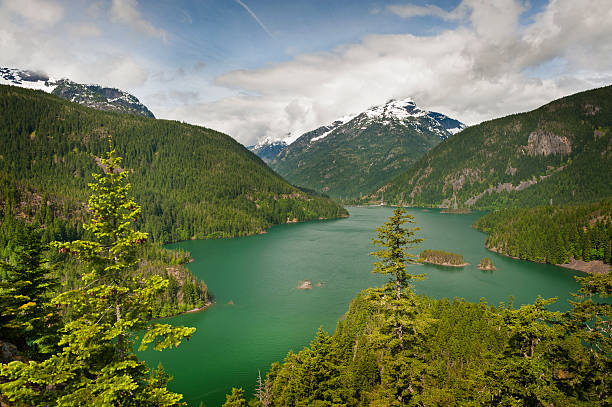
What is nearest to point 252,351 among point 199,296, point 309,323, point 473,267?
point 309,323

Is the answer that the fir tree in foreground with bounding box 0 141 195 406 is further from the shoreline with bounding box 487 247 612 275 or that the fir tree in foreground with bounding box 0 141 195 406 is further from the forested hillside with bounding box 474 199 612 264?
the forested hillside with bounding box 474 199 612 264

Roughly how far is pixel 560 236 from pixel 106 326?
15779cm

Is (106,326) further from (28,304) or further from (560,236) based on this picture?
(560,236)

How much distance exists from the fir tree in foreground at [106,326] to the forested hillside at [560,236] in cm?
14588

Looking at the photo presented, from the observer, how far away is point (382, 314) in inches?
832

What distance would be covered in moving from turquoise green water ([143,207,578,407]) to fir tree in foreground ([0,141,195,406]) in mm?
42141

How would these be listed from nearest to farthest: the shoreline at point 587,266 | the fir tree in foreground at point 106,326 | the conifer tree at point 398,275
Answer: the fir tree in foreground at point 106,326 → the conifer tree at point 398,275 → the shoreline at point 587,266

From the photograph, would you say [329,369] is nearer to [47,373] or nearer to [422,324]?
[422,324]

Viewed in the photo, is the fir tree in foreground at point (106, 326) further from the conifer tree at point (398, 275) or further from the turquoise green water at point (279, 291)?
the turquoise green water at point (279, 291)

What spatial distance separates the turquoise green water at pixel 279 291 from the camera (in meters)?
55.8

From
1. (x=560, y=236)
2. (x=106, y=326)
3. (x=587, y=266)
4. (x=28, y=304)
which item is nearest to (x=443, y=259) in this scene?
(x=587, y=266)

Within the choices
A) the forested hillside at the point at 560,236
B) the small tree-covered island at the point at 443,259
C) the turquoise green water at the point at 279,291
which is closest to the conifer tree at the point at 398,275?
the turquoise green water at the point at 279,291

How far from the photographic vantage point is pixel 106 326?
1149cm

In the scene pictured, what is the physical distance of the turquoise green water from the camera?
5575 cm
